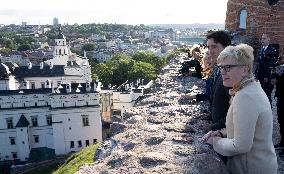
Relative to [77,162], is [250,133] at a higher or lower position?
higher

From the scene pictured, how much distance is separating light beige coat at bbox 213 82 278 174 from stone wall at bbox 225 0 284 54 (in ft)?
26.0

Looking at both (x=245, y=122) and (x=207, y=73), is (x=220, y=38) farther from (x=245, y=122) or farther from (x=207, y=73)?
(x=245, y=122)

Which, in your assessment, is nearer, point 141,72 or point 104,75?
point 141,72

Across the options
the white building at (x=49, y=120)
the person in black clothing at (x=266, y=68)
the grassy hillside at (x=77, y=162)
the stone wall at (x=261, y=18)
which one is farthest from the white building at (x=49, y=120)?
the person in black clothing at (x=266, y=68)

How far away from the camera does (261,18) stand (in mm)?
10734

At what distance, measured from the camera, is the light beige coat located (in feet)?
8.50

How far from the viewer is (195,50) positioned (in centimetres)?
669

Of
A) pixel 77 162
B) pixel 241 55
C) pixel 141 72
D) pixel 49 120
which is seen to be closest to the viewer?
pixel 241 55

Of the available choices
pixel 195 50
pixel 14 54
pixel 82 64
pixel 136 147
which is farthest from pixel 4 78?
pixel 14 54

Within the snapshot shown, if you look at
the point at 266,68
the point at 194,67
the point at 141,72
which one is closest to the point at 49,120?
the point at 141,72

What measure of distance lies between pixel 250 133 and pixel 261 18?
8.85 m

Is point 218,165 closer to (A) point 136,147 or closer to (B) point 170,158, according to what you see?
(B) point 170,158

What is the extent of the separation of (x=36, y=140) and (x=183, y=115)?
2854cm

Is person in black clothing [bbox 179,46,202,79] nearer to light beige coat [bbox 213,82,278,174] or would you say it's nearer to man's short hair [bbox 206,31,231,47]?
man's short hair [bbox 206,31,231,47]
